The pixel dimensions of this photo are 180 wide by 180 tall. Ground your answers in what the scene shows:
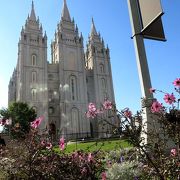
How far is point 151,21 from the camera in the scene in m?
3.99

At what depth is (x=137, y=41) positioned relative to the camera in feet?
16.2

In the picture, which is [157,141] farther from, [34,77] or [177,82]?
[34,77]

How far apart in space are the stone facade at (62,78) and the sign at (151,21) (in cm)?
4227

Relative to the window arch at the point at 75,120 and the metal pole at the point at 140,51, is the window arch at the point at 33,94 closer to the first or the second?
the window arch at the point at 75,120

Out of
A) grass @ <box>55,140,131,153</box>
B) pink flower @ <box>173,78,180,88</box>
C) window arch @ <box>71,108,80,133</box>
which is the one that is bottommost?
grass @ <box>55,140,131,153</box>

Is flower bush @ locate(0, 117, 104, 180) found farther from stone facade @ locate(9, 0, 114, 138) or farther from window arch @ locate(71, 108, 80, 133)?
window arch @ locate(71, 108, 80, 133)

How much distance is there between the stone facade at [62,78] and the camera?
1925 inches

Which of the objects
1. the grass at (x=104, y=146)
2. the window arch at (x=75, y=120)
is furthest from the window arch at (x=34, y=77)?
the grass at (x=104, y=146)

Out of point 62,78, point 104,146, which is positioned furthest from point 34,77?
point 104,146

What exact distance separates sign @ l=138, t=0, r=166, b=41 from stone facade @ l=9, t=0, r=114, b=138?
1664 inches

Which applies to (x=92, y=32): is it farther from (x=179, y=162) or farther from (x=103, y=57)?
(x=179, y=162)

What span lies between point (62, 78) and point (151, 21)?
48587 millimetres

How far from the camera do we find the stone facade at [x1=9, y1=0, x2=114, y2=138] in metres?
48.9

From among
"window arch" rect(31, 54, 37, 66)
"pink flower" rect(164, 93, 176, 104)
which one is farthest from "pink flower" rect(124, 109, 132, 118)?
"window arch" rect(31, 54, 37, 66)
